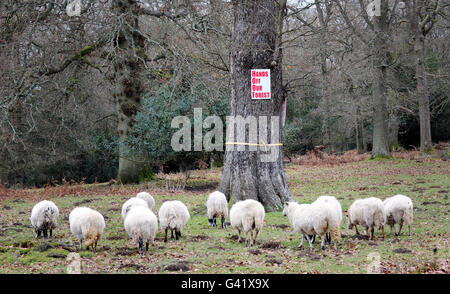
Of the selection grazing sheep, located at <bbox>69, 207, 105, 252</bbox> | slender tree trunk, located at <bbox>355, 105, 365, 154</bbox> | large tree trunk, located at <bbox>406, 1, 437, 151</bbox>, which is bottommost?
grazing sheep, located at <bbox>69, 207, 105, 252</bbox>

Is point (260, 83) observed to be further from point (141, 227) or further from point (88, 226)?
point (88, 226)

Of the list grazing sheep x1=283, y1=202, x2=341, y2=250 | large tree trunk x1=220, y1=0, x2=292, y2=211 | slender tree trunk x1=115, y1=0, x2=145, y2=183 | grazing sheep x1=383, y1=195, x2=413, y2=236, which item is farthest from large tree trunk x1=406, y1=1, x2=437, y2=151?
grazing sheep x1=283, y1=202, x2=341, y2=250

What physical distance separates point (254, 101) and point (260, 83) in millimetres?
561

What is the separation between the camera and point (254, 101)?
1418 cm

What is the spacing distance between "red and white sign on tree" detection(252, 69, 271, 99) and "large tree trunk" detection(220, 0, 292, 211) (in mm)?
149

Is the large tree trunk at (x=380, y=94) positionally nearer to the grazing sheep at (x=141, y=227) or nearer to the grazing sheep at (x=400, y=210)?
the grazing sheep at (x=400, y=210)

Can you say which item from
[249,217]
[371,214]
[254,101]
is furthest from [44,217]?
[371,214]

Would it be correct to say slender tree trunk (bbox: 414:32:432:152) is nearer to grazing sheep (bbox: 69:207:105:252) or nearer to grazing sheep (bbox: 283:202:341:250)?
grazing sheep (bbox: 283:202:341:250)

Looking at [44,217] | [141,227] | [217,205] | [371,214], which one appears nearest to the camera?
[141,227]

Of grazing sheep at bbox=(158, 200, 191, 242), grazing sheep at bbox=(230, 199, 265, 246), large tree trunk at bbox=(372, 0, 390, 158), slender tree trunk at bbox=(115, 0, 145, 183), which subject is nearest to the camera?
grazing sheep at bbox=(230, 199, 265, 246)

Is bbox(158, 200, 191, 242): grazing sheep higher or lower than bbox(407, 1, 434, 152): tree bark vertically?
lower

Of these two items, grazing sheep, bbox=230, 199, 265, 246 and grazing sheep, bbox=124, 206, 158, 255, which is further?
grazing sheep, bbox=230, 199, 265, 246

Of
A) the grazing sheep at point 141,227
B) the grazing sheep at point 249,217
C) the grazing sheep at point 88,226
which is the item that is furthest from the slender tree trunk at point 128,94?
the grazing sheep at point 141,227

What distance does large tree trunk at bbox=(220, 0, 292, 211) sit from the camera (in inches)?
553
